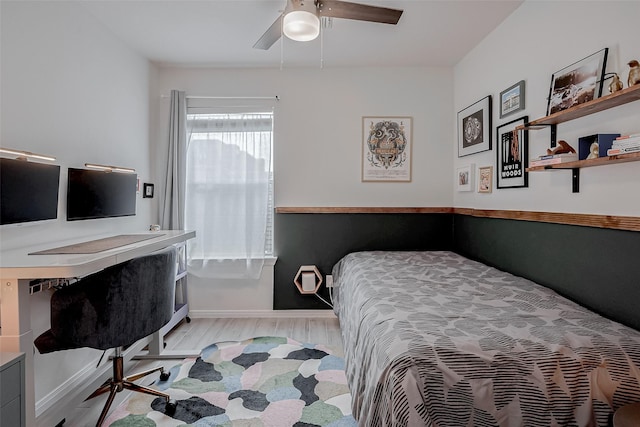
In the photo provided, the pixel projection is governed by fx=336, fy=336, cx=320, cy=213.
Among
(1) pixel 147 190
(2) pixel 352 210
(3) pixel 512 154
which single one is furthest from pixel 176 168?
(3) pixel 512 154

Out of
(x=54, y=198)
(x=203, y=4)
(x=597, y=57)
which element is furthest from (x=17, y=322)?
(x=597, y=57)

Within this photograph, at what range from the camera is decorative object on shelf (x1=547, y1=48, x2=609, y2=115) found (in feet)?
5.57

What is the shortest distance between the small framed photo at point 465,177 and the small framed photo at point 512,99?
0.60 metres

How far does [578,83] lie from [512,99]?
0.64 m

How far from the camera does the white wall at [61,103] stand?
1765 millimetres

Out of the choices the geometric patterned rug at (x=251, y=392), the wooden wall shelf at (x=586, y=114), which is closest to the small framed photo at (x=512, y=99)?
the wooden wall shelf at (x=586, y=114)

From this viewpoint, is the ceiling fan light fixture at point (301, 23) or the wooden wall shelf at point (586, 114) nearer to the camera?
the wooden wall shelf at point (586, 114)

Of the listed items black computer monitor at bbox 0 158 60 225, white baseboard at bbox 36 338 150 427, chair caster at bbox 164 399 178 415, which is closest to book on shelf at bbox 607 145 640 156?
chair caster at bbox 164 399 178 415

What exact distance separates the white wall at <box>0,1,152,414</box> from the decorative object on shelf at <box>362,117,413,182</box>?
7.24 ft

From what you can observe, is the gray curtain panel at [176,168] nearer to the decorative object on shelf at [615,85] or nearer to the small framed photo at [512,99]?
the small framed photo at [512,99]

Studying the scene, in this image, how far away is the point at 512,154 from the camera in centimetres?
246

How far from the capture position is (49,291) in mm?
1970

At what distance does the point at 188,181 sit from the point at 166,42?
1.24 meters

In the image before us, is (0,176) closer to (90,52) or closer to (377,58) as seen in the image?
(90,52)
